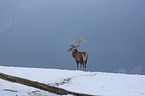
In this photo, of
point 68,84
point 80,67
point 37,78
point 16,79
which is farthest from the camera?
point 80,67

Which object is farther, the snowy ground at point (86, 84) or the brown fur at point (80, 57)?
the brown fur at point (80, 57)

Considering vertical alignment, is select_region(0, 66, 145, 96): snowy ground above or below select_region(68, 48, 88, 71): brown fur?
below

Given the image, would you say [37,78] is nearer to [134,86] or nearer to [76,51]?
[76,51]

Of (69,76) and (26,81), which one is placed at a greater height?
(26,81)

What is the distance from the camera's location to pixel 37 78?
38.9 feet

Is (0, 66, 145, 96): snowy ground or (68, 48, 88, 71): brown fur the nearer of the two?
(0, 66, 145, 96): snowy ground

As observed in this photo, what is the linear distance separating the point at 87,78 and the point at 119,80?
2139 mm

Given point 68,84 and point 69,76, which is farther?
point 69,76

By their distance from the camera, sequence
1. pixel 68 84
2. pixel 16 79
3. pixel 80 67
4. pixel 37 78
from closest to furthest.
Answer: pixel 16 79, pixel 68 84, pixel 37 78, pixel 80 67

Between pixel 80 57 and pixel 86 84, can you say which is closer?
pixel 86 84

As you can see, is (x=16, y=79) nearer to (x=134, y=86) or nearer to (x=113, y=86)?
(x=113, y=86)

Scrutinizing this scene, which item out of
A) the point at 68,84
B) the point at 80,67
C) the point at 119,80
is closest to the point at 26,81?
the point at 68,84

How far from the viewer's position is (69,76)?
1222cm

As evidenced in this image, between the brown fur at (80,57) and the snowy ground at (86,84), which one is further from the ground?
the brown fur at (80,57)
